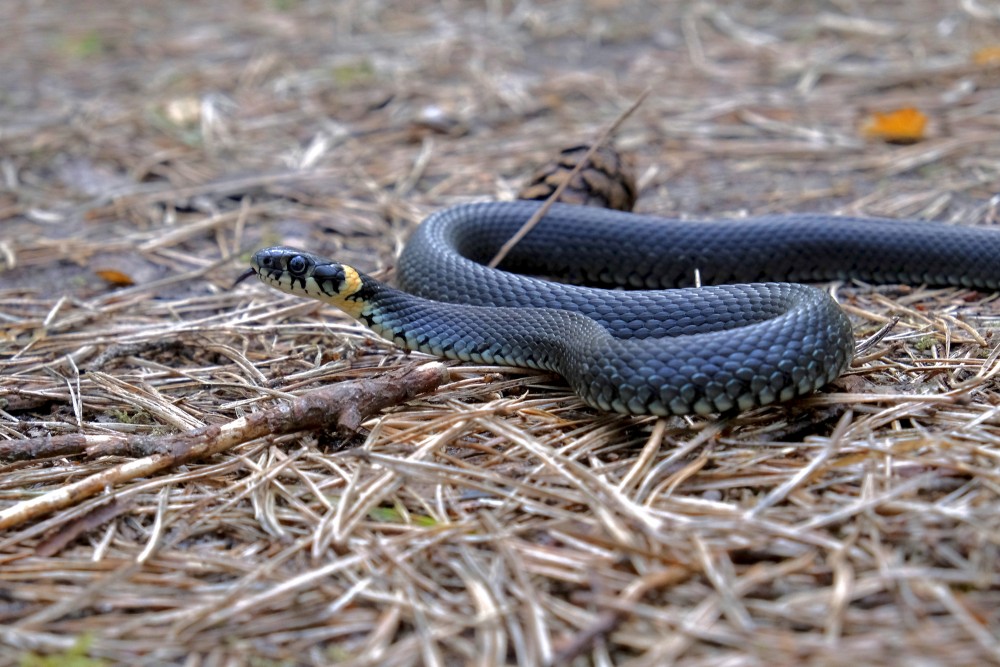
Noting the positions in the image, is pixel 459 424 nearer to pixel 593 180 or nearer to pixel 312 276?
pixel 312 276

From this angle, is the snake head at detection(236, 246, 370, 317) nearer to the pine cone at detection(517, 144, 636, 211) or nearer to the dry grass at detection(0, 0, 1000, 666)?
the dry grass at detection(0, 0, 1000, 666)

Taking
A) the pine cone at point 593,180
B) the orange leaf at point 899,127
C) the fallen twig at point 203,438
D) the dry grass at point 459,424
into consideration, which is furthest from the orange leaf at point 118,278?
the orange leaf at point 899,127

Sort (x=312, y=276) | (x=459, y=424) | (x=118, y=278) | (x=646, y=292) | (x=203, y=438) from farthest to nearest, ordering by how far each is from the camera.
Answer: (x=118, y=278), (x=312, y=276), (x=646, y=292), (x=459, y=424), (x=203, y=438)

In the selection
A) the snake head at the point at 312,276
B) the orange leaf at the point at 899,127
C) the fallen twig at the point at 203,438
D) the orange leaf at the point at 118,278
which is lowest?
the orange leaf at the point at 118,278

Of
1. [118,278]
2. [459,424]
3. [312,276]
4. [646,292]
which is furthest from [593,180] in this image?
[118,278]

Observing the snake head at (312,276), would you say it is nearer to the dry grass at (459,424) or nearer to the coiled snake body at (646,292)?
the coiled snake body at (646,292)

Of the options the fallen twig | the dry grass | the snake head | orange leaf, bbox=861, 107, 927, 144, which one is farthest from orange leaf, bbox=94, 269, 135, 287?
orange leaf, bbox=861, 107, 927, 144
